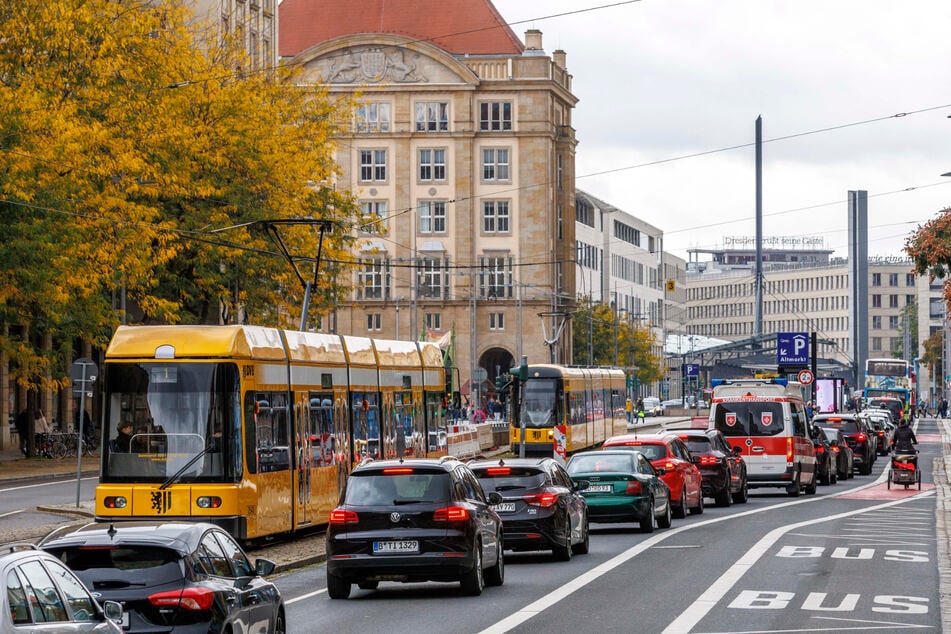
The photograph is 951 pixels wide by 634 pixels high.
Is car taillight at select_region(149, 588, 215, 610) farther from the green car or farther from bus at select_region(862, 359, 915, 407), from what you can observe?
bus at select_region(862, 359, 915, 407)

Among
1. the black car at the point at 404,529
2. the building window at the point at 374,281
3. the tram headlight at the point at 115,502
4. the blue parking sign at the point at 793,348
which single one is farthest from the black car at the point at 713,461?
the building window at the point at 374,281

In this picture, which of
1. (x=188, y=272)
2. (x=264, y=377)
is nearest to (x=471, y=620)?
(x=264, y=377)

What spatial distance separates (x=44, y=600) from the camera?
9.03m

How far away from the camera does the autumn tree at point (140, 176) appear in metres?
47.2

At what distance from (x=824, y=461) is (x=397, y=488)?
1276 inches

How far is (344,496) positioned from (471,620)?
297 centimetres

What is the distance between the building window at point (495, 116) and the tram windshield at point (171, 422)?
326 feet

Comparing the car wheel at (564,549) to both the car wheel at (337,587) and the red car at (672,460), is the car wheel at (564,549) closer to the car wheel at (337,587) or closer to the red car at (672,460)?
the car wheel at (337,587)

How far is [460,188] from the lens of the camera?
12331cm

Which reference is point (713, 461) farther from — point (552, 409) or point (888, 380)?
point (888, 380)

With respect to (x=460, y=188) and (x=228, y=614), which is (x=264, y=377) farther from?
(x=460, y=188)

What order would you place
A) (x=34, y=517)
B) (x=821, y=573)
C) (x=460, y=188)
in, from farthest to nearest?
(x=460, y=188) < (x=34, y=517) < (x=821, y=573)

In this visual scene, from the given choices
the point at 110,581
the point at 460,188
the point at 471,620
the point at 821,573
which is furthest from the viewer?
the point at 460,188

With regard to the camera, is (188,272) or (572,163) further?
(572,163)
